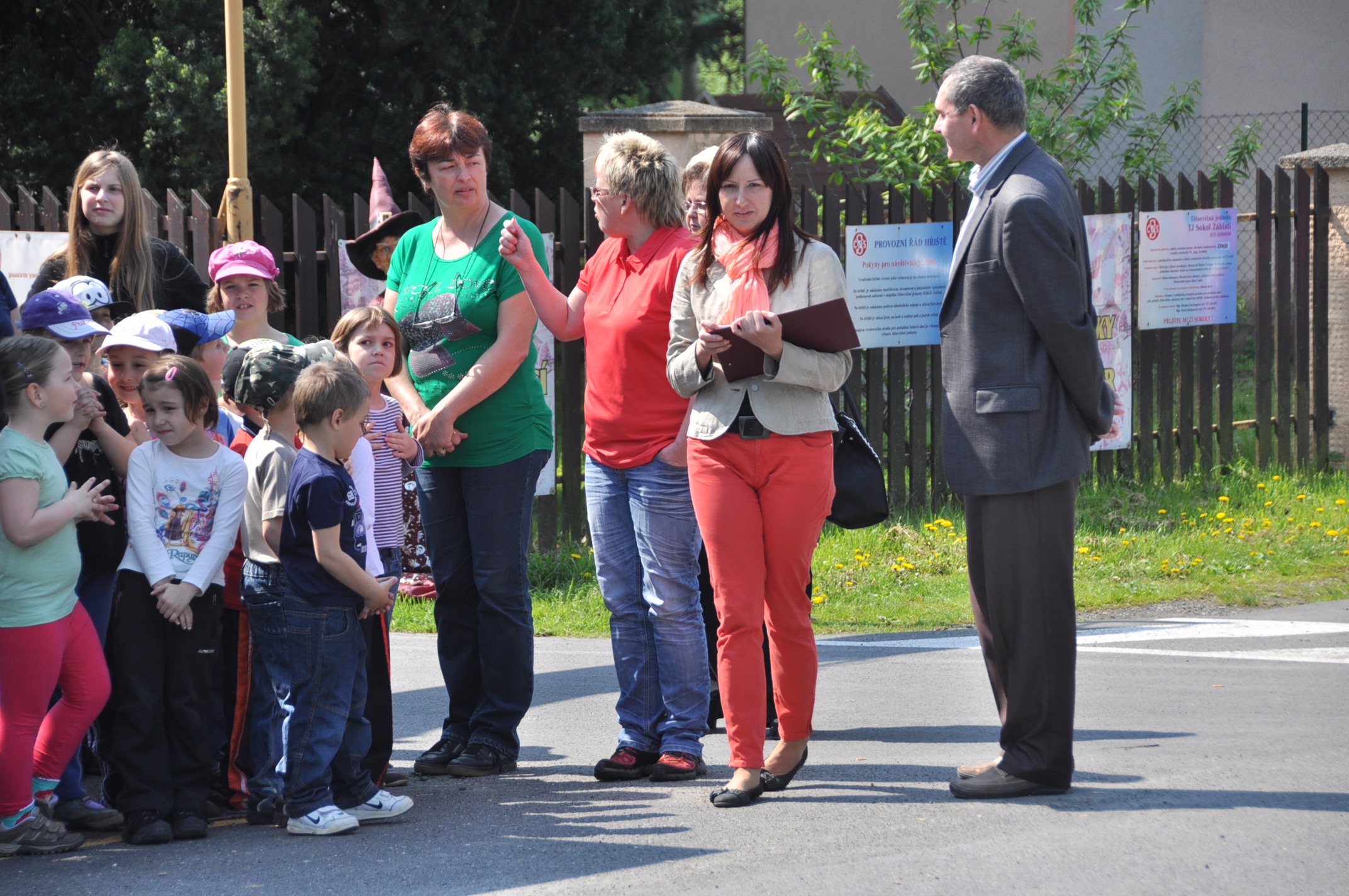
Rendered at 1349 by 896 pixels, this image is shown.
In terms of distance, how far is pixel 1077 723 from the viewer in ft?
15.9

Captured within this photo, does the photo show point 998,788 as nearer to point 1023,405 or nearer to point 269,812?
point 1023,405

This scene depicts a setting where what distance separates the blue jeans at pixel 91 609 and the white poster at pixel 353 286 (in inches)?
150

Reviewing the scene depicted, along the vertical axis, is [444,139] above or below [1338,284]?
above

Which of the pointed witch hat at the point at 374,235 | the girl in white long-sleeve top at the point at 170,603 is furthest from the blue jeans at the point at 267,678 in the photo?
the pointed witch hat at the point at 374,235

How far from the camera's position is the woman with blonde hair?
4785 millimetres

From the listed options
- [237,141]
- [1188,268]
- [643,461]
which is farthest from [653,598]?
[1188,268]

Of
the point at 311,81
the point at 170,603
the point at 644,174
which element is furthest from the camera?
the point at 311,81

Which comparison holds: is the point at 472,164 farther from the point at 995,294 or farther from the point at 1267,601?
the point at 1267,601

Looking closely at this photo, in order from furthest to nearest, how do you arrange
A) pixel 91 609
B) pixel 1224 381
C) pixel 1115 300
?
pixel 1224 381
pixel 1115 300
pixel 91 609

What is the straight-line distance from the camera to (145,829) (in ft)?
12.4

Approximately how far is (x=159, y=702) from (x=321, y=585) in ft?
1.87

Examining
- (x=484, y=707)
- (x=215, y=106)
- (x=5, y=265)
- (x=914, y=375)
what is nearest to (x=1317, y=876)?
(x=484, y=707)

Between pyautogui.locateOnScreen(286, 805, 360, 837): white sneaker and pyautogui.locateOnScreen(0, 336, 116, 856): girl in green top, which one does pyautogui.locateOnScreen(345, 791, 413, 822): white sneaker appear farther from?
pyautogui.locateOnScreen(0, 336, 116, 856): girl in green top

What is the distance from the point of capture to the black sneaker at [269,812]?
3969 mm
